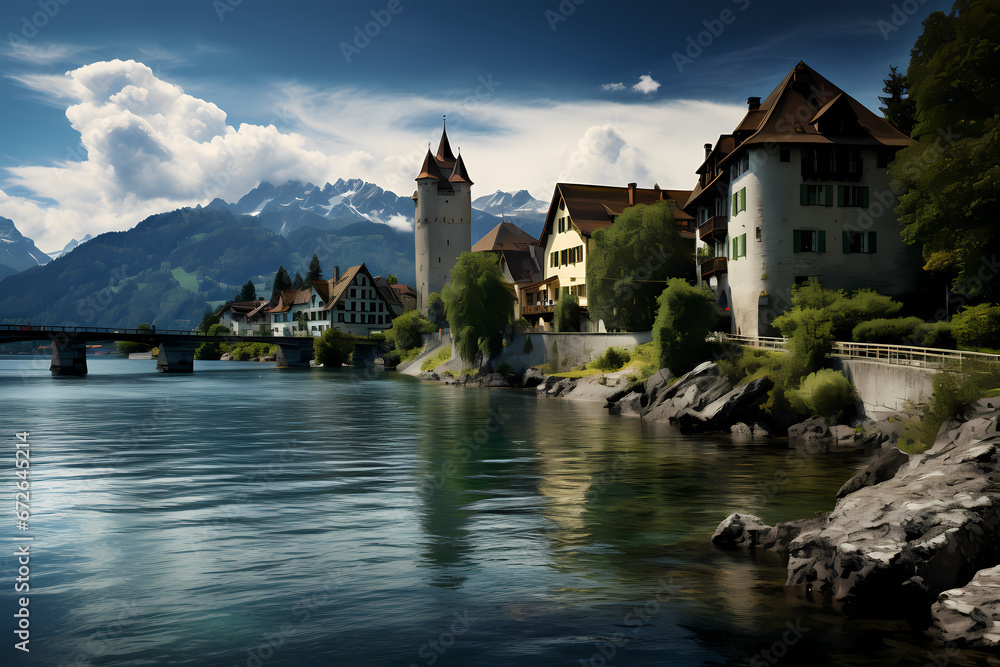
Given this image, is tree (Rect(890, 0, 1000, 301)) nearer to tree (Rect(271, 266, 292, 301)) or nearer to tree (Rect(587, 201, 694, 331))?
tree (Rect(587, 201, 694, 331))

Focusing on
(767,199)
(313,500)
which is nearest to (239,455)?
(313,500)

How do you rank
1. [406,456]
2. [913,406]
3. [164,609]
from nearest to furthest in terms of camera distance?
[164,609], [913,406], [406,456]

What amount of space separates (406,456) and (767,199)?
30.4 m

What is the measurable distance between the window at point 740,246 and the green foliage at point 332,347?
89.5m

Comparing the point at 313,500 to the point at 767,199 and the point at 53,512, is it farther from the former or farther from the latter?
the point at 767,199

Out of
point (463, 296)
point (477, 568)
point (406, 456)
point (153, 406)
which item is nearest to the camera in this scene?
point (477, 568)

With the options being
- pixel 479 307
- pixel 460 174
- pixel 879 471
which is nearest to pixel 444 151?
pixel 460 174

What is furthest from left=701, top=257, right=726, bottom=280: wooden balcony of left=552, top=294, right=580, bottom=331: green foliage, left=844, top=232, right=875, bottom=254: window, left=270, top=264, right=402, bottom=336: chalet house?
left=270, top=264, right=402, bottom=336: chalet house

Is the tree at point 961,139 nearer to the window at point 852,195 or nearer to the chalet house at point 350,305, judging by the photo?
the window at point 852,195

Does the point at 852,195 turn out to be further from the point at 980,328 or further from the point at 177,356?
the point at 177,356

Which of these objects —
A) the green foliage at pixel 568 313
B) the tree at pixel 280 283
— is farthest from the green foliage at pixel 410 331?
the tree at pixel 280 283

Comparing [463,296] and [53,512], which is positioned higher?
[463,296]

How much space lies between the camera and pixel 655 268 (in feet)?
212

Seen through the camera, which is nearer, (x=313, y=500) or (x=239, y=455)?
(x=313, y=500)
